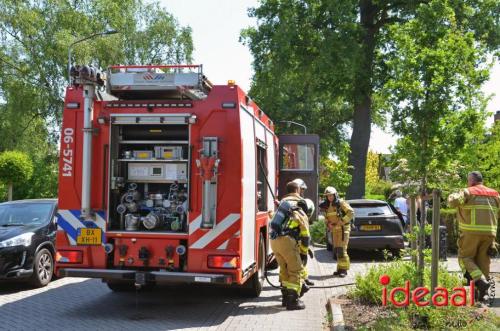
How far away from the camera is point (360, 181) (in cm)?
2523

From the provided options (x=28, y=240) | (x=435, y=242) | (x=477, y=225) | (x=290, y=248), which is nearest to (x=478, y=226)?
(x=477, y=225)

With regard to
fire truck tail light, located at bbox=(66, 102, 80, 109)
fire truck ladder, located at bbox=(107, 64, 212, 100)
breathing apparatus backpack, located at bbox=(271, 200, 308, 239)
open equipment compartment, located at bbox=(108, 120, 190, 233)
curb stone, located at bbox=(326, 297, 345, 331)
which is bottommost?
curb stone, located at bbox=(326, 297, 345, 331)

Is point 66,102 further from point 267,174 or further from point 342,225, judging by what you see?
point 342,225

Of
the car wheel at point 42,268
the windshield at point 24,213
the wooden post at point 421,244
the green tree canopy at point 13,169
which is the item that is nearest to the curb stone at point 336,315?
the wooden post at point 421,244

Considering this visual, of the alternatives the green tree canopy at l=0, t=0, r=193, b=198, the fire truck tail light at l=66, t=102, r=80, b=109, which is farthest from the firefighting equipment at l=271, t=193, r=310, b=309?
the green tree canopy at l=0, t=0, r=193, b=198

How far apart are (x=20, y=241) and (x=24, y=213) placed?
1246 millimetres

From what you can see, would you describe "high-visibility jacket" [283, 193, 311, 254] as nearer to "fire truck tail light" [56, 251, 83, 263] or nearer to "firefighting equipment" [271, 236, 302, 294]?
"firefighting equipment" [271, 236, 302, 294]

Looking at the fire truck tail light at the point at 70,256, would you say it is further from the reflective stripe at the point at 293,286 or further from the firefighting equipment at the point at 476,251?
the firefighting equipment at the point at 476,251

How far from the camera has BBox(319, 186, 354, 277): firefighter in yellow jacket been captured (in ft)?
37.2

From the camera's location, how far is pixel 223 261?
7.32 metres

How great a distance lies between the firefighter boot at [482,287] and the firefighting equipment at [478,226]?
21cm

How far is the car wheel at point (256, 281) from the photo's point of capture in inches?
351

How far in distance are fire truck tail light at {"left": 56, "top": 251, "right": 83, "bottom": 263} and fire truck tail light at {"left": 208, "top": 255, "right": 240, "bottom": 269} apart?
1.68 m

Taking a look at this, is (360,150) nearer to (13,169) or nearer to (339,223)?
(339,223)
